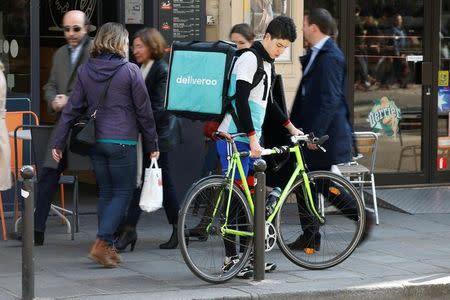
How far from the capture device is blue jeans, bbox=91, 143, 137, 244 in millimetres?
8172

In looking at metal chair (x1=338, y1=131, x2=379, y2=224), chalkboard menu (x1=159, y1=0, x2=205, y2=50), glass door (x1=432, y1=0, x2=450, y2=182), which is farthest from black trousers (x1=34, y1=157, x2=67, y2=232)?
glass door (x1=432, y1=0, x2=450, y2=182)

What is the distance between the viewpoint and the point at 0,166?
29.4 ft

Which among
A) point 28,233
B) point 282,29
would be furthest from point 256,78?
point 28,233

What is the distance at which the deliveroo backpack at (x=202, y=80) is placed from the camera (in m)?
8.21

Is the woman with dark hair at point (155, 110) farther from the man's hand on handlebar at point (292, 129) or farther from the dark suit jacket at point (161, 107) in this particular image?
A: the man's hand on handlebar at point (292, 129)

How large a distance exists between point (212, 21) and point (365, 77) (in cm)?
224

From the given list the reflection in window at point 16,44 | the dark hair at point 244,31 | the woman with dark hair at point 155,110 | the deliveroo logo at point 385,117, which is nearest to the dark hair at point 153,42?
the woman with dark hair at point 155,110

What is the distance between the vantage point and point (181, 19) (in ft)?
35.9

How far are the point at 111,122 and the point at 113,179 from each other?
427 mm

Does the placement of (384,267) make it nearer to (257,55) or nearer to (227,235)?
(227,235)

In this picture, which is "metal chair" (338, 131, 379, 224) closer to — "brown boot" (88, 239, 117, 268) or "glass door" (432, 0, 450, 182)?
"glass door" (432, 0, 450, 182)

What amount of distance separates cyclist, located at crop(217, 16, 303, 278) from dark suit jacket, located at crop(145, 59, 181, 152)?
94 centimetres

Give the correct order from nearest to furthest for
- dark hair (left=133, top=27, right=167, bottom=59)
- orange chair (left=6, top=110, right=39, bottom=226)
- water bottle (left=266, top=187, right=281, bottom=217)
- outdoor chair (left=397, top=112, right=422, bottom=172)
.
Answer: water bottle (left=266, top=187, right=281, bottom=217) < dark hair (left=133, top=27, right=167, bottom=59) < orange chair (left=6, top=110, right=39, bottom=226) < outdoor chair (left=397, top=112, right=422, bottom=172)

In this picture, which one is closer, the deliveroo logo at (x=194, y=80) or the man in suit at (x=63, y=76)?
the deliveroo logo at (x=194, y=80)
